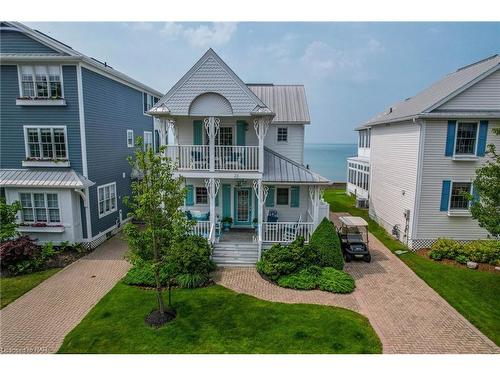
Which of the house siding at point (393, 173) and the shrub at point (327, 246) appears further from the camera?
the house siding at point (393, 173)

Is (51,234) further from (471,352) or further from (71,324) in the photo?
(471,352)

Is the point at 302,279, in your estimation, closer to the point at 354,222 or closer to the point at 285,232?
the point at 285,232

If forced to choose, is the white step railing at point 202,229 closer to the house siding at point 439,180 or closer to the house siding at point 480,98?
the house siding at point 439,180

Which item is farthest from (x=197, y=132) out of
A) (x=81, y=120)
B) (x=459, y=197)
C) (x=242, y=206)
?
(x=459, y=197)

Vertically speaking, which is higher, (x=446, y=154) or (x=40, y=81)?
(x=40, y=81)

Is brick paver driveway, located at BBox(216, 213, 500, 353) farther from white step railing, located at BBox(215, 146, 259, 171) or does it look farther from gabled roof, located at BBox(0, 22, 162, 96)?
gabled roof, located at BBox(0, 22, 162, 96)

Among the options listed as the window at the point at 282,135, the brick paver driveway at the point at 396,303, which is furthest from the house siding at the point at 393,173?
the window at the point at 282,135
